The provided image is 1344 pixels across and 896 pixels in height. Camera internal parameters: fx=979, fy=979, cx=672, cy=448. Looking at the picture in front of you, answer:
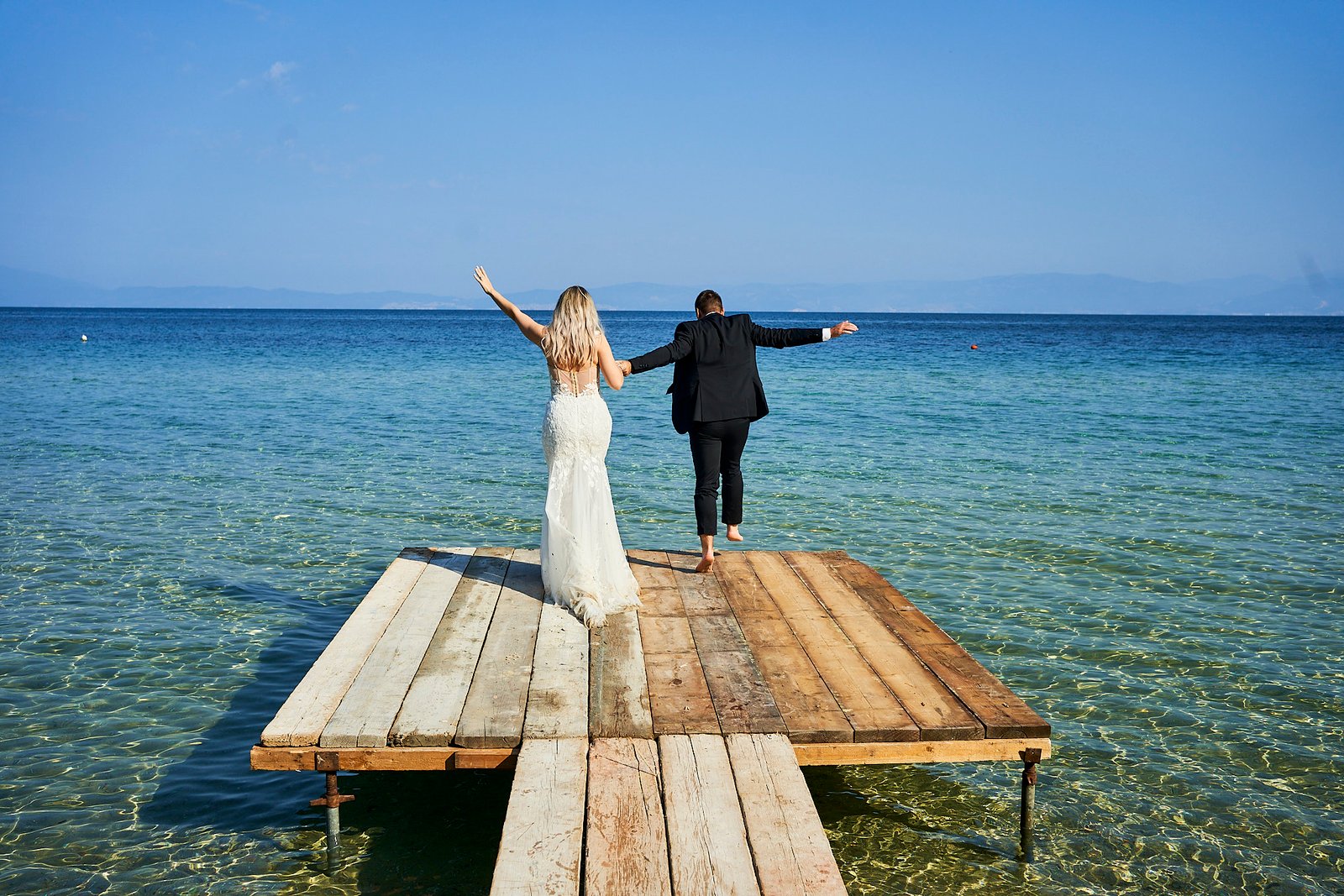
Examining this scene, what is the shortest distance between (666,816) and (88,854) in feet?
→ 11.3

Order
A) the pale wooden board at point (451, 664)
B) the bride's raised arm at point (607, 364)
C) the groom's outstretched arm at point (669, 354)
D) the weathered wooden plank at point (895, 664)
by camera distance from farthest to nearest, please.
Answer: the groom's outstretched arm at point (669, 354) → the bride's raised arm at point (607, 364) → the weathered wooden plank at point (895, 664) → the pale wooden board at point (451, 664)

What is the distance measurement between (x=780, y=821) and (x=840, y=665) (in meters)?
1.96

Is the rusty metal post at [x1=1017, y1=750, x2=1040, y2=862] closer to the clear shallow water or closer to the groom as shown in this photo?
the clear shallow water

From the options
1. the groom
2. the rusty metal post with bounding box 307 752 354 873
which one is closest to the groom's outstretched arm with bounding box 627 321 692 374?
the groom

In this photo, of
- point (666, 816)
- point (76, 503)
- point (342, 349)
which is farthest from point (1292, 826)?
point (342, 349)

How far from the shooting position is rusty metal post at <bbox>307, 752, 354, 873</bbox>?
491 centimetres

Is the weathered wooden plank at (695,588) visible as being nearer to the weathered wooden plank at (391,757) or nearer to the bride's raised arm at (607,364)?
the bride's raised arm at (607,364)

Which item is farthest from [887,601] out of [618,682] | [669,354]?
[618,682]

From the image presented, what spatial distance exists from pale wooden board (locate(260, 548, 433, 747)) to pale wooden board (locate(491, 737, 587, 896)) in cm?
116

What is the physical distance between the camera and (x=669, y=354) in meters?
7.38

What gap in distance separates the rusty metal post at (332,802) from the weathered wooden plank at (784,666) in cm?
234

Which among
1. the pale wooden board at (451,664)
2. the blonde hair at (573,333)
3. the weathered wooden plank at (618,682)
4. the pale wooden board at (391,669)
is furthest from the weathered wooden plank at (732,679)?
the blonde hair at (573,333)

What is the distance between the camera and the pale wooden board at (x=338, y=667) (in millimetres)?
4953

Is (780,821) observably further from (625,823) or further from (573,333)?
(573,333)
